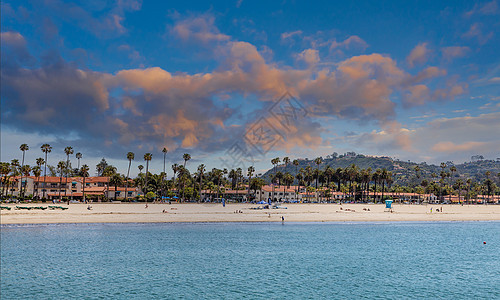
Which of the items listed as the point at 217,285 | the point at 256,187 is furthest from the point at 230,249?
the point at 256,187

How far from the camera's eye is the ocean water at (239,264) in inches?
1050

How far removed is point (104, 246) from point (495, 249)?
4971cm

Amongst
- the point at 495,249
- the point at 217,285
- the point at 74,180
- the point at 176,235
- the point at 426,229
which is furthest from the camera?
the point at 74,180

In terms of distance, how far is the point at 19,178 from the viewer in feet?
443

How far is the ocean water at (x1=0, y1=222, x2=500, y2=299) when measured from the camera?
2667 centimetres

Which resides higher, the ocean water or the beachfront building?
the beachfront building

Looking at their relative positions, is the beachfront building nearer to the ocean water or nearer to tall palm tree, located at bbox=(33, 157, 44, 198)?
tall palm tree, located at bbox=(33, 157, 44, 198)

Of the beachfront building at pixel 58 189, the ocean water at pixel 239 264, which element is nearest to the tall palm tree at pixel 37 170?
the beachfront building at pixel 58 189

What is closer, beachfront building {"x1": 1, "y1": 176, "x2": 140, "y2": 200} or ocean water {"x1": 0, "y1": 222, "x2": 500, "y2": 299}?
ocean water {"x1": 0, "y1": 222, "x2": 500, "y2": 299}

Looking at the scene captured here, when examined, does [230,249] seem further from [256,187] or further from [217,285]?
[256,187]

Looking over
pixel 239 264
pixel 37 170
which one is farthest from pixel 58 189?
pixel 239 264

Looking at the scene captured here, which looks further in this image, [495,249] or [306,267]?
[495,249]

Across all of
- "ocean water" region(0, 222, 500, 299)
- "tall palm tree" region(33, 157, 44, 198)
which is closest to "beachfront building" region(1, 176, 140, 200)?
"tall palm tree" region(33, 157, 44, 198)

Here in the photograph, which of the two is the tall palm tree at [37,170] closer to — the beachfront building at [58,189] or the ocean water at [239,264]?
the beachfront building at [58,189]
